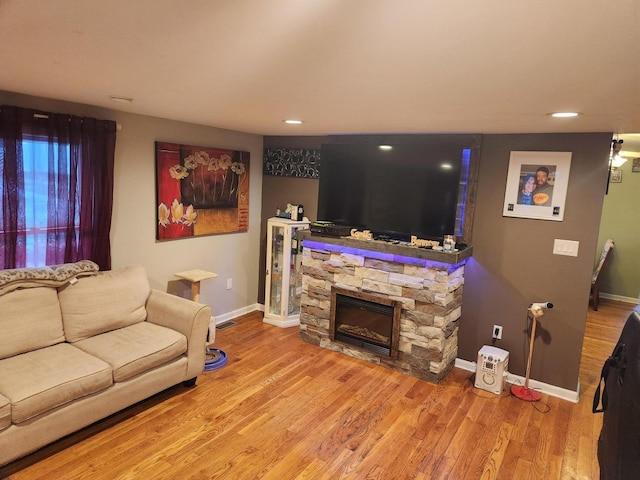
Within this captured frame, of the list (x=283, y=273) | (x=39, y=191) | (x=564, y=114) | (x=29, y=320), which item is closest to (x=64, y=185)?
(x=39, y=191)

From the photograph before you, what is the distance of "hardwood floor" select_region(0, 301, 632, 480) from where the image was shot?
2439 millimetres

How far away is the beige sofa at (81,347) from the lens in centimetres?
231

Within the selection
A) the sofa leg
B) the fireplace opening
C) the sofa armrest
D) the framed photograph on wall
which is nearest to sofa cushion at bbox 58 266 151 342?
the sofa armrest

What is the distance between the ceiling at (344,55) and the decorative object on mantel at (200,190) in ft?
3.87

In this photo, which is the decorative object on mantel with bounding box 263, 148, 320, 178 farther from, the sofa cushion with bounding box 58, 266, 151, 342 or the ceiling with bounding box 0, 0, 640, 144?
the sofa cushion with bounding box 58, 266, 151, 342

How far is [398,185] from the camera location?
151 inches

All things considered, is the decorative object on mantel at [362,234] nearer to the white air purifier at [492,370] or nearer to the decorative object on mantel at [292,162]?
the decorative object on mantel at [292,162]

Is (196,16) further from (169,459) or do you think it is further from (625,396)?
(169,459)

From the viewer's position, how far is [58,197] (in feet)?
10.2

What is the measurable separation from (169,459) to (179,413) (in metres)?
0.49

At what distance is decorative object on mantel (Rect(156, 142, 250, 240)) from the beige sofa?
0.72 meters

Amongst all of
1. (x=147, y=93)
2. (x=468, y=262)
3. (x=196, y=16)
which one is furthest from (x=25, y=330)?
(x=468, y=262)

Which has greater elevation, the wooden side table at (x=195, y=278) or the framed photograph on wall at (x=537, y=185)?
the framed photograph on wall at (x=537, y=185)

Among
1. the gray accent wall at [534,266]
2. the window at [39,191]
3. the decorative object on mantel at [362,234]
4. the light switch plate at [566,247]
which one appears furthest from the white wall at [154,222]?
the light switch plate at [566,247]
